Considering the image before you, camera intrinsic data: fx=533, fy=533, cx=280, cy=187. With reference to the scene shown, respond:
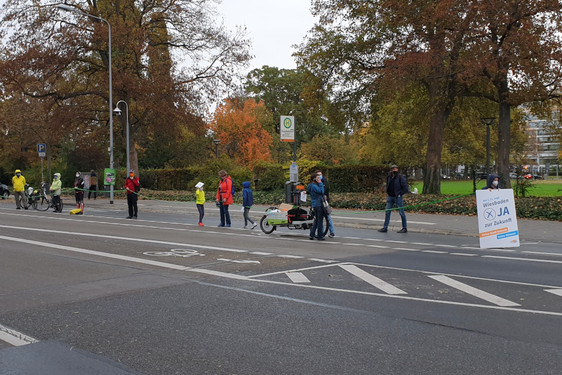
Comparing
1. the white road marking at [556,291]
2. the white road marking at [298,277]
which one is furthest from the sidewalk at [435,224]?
the white road marking at [298,277]

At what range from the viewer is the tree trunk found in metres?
22.0

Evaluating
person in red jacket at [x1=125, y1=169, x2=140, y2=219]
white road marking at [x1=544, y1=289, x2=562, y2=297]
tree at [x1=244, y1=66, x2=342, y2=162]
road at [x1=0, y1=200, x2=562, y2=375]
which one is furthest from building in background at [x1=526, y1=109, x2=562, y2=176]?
white road marking at [x1=544, y1=289, x2=562, y2=297]

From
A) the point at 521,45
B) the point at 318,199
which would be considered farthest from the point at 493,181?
the point at 521,45

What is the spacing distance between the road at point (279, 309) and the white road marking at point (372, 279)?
31mm

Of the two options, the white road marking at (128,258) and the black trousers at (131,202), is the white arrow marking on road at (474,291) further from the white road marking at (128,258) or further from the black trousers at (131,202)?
the black trousers at (131,202)

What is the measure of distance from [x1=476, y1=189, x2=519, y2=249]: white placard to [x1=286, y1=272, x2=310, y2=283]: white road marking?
5231mm

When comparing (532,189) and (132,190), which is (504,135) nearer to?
(532,189)

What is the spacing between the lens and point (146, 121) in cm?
3688

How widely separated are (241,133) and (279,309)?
53.4 meters

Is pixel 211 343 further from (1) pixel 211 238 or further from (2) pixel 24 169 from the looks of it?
(2) pixel 24 169

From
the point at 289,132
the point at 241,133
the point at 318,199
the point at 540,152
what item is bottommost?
the point at 318,199

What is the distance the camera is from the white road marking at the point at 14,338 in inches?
208

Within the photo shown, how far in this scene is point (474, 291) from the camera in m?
7.41

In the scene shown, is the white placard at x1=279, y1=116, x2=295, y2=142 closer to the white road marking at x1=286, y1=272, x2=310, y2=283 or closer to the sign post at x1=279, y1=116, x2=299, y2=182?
the sign post at x1=279, y1=116, x2=299, y2=182
